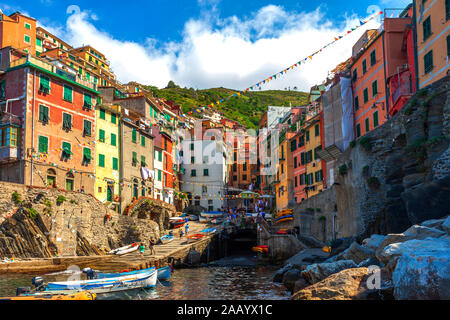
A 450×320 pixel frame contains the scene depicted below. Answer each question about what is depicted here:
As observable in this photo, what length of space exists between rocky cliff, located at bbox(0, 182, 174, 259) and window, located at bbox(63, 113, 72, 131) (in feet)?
24.6

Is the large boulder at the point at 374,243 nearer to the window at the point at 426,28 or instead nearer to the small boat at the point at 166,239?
the window at the point at 426,28

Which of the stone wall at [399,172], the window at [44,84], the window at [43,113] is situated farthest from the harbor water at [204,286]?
the window at [44,84]

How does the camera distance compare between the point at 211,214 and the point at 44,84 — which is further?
the point at 211,214

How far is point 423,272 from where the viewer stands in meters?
9.89

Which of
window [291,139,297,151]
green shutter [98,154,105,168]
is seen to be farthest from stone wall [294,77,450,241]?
green shutter [98,154,105,168]

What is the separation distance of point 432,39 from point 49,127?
33.2m

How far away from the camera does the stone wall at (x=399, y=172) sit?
19078mm

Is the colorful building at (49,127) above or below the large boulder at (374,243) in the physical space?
above

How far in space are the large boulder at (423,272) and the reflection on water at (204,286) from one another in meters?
11.7

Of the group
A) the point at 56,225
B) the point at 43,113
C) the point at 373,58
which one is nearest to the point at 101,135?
the point at 43,113

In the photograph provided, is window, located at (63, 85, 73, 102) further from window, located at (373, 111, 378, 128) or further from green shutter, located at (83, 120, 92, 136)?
window, located at (373, 111, 378, 128)

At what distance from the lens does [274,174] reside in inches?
2574

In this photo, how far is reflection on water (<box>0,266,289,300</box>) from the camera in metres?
22.5

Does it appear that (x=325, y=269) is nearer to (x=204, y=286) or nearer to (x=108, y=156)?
(x=204, y=286)
